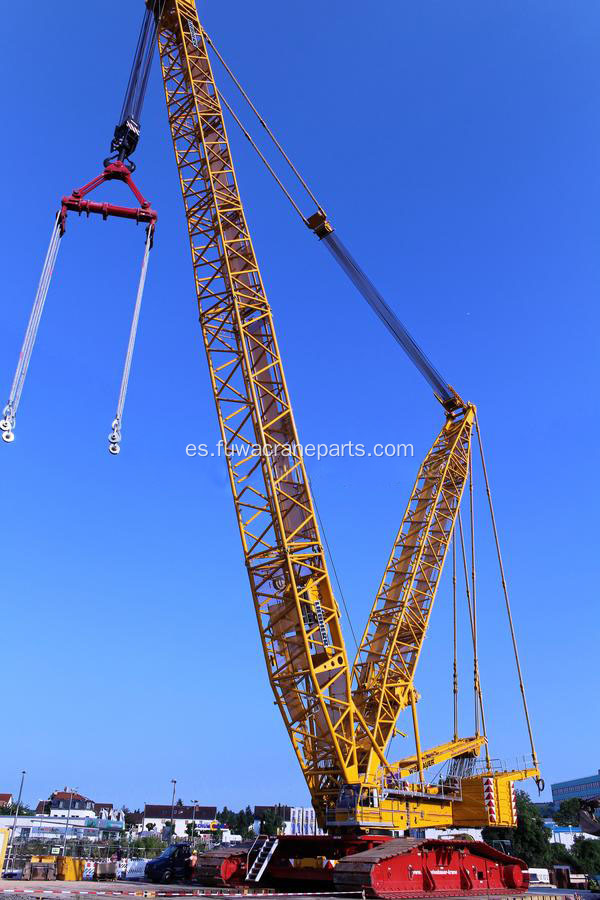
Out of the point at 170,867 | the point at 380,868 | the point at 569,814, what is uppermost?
the point at 569,814

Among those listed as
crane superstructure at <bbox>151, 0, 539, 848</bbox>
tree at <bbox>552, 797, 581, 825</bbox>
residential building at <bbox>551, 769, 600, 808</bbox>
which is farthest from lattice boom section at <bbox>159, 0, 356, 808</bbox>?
residential building at <bbox>551, 769, 600, 808</bbox>

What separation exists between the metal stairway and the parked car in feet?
9.92

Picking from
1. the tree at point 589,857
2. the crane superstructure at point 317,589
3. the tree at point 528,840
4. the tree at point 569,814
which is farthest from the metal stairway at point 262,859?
the tree at point 569,814

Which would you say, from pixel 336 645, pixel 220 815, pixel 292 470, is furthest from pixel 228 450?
pixel 220 815

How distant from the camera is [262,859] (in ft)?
60.4

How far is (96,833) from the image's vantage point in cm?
6284

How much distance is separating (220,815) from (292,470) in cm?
12418

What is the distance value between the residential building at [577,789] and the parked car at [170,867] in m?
152

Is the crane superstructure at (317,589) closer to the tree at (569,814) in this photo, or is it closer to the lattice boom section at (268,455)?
the lattice boom section at (268,455)

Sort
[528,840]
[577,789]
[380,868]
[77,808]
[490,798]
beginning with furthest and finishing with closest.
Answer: [577,789]
[77,808]
[528,840]
[490,798]
[380,868]

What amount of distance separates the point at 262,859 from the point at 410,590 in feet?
39.4

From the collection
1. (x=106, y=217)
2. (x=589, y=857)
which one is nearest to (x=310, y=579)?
(x=106, y=217)

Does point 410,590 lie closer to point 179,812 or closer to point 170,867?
point 170,867

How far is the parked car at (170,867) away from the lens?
66.4ft
